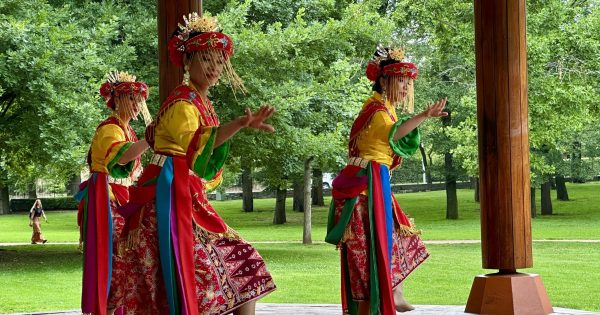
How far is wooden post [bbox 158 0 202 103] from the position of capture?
19.1ft

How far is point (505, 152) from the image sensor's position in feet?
19.2

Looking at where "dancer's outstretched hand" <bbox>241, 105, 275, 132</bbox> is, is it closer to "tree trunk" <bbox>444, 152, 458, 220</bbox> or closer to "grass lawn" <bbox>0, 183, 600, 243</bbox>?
"grass lawn" <bbox>0, 183, 600, 243</bbox>

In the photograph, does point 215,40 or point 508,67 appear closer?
point 215,40

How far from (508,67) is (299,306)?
225 cm

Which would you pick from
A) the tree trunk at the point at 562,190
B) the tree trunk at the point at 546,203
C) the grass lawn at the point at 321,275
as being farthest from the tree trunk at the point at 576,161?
the grass lawn at the point at 321,275

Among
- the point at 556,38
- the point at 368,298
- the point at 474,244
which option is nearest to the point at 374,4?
the point at 556,38

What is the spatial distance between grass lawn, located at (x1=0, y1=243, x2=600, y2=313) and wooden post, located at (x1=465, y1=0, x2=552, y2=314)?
2653 millimetres

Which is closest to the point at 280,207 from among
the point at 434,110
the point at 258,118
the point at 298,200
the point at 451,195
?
the point at 451,195

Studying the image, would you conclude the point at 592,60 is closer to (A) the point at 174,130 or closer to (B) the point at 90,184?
(B) the point at 90,184

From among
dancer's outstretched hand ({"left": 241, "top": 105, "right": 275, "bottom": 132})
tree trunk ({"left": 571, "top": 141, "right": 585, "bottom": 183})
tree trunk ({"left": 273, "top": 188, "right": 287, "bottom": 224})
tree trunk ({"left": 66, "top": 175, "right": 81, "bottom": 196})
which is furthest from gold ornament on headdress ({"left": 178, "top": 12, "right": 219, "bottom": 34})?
tree trunk ({"left": 66, "top": 175, "right": 81, "bottom": 196})

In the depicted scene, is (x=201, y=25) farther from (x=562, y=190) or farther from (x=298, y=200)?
(x=562, y=190)

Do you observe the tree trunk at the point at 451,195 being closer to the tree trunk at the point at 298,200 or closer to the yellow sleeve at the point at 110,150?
the tree trunk at the point at 298,200

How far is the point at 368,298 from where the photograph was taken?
5.51 m

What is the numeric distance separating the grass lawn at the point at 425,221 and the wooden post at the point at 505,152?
13032 mm
